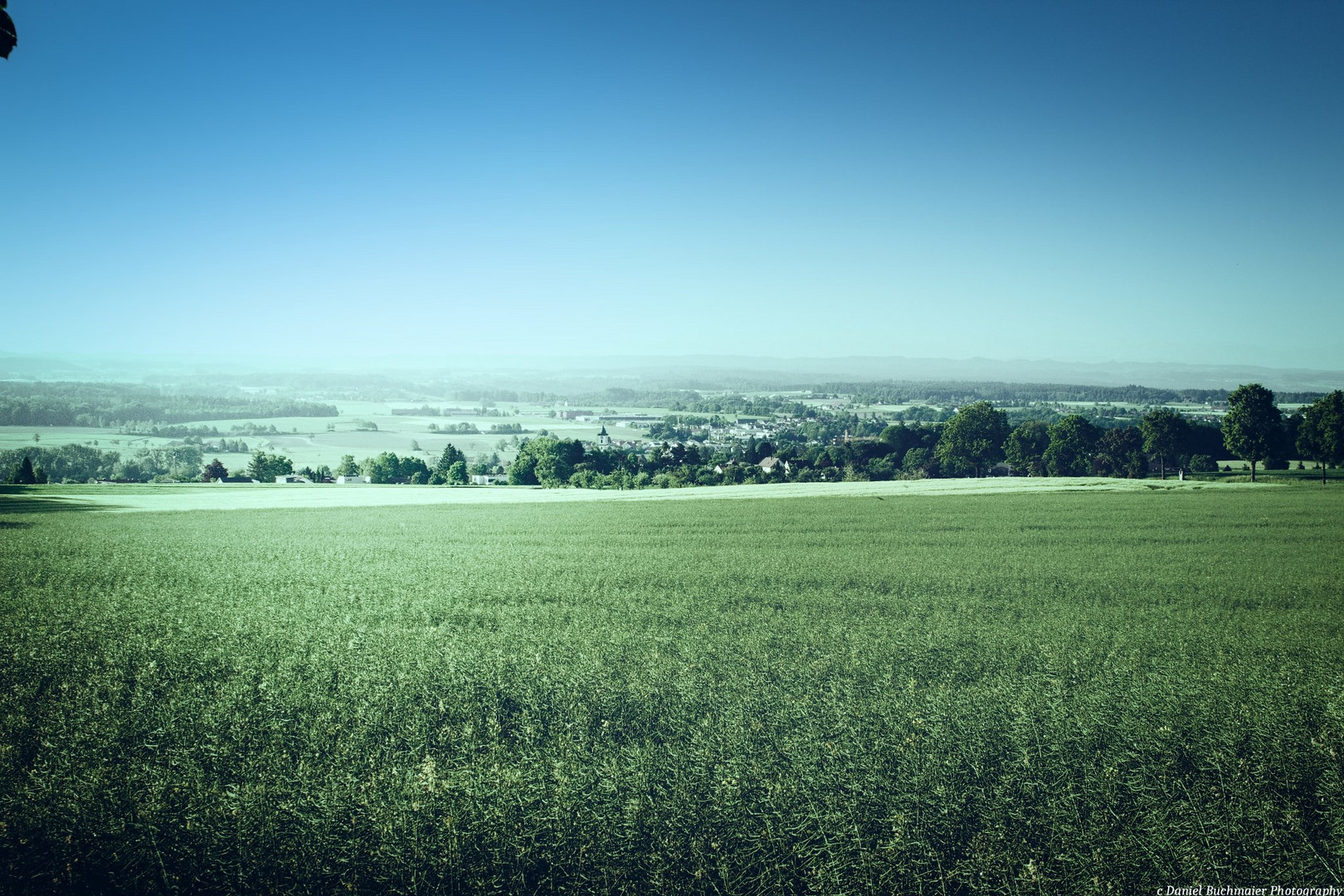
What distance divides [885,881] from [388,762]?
5.00 metres

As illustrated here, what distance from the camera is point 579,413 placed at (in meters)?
121

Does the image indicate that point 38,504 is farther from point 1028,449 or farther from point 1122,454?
point 1122,454

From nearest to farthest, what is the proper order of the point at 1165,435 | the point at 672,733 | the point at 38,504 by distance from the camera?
1. the point at 672,733
2. the point at 38,504
3. the point at 1165,435

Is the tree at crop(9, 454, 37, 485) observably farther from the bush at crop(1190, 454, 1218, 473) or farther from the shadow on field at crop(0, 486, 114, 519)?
the bush at crop(1190, 454, 1218, 473)

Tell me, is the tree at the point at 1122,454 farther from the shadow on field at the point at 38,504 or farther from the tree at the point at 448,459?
the shadow on field at the point at 38,504

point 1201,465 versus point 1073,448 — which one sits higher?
point 1073,448

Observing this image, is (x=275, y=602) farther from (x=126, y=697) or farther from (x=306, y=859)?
(x=306, y=859)

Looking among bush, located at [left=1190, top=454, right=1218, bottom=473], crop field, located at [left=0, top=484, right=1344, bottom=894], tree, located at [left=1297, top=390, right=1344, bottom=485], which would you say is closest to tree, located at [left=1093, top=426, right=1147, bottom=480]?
bush, located at [left=1190, top=454, right=1218, bottom=473]

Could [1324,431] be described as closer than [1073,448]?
Yes

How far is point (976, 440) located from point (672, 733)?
A: 69.0 meters

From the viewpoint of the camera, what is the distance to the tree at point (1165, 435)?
2400 inches

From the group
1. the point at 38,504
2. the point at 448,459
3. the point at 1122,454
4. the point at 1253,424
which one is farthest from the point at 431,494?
the point at 1253,424

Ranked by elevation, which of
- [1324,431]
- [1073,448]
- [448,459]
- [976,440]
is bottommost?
[448,459]

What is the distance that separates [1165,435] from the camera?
6125 centimetres
